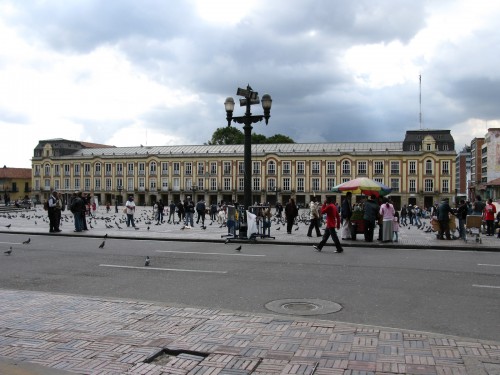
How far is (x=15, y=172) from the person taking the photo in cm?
10738

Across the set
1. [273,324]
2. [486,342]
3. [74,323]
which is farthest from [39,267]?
[486,342]

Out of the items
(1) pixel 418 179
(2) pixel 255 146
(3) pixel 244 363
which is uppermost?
(2) pixel 255 146

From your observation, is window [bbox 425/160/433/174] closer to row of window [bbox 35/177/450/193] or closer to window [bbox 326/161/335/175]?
row of window [bbox 35/177/450/193]

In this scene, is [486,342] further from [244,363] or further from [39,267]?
[39,267]

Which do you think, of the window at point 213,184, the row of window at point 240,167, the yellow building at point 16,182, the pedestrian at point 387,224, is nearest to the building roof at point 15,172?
the yellow building at point 16,182

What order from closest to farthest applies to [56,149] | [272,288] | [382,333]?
[382,333] < [272,288] < [56,149]

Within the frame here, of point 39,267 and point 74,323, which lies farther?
point 39,267

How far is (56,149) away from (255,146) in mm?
45512

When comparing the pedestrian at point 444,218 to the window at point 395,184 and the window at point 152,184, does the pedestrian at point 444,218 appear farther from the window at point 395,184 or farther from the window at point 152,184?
the window at point 152,184

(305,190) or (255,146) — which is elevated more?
(255,146)

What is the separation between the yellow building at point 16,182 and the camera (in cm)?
10081

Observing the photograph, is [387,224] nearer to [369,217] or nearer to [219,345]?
[369,217]

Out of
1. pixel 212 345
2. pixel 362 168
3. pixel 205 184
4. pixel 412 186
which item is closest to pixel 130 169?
pixel 205 184

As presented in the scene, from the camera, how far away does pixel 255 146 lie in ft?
311
